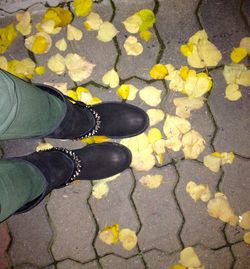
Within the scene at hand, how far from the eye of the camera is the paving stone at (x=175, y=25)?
1.77 m

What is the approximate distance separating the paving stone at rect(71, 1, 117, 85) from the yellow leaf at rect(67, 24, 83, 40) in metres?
0.02

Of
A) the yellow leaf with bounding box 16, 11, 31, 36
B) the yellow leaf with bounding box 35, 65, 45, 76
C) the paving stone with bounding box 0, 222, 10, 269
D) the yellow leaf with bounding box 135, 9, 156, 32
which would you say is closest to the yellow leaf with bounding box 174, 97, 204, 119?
the yellow leaf with bounding box 135, 9, 156, 32

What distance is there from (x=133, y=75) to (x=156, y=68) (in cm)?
14

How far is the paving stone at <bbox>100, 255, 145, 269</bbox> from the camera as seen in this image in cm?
179

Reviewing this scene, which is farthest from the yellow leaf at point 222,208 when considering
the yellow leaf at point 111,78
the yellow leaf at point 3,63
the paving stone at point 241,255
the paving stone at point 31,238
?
the yellow leaf at point 3,63

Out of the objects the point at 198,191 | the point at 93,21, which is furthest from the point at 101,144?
the point at 93,21

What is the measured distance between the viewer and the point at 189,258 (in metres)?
1.77

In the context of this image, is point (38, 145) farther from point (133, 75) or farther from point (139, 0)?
point (139, 0)

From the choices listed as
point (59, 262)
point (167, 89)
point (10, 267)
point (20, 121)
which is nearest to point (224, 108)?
point (167, 89)

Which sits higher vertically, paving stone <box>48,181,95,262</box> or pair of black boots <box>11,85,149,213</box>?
pair of black boots <box>11,85,149,213</box>

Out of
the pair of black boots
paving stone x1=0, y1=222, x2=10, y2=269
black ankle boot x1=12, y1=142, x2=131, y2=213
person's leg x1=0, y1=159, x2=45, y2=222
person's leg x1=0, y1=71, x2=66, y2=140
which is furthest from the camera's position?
paving stone x1=0, y1=222, x2=10, y2=269

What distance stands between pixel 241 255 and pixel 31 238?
4.27 feet

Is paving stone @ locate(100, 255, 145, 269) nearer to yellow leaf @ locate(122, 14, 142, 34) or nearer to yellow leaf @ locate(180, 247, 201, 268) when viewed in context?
yellow leaf @ locate(180, 247, 201, 268)

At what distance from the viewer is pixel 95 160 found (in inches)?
67.7
